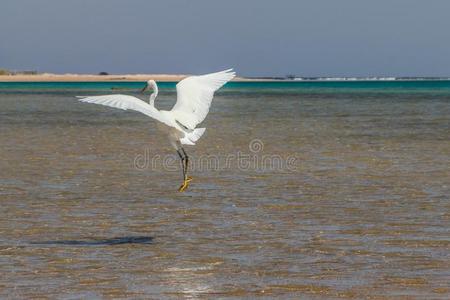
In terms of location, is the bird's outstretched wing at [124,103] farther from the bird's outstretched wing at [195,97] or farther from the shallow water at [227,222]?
the shallow water at [227,222]

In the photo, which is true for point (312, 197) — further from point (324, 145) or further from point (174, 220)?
point (324, 145)

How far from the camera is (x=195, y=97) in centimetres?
1398

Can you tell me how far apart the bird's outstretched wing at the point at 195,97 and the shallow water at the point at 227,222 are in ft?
4.52

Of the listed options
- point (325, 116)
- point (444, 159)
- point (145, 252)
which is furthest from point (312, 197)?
point (325, 116)

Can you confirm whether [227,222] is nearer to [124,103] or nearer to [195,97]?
[195,97]

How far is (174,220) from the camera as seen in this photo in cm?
1327

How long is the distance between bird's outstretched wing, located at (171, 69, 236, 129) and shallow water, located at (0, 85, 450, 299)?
138cm

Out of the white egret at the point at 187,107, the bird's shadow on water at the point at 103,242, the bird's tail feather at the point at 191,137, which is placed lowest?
the bird's shadow on water at the point at 103,242

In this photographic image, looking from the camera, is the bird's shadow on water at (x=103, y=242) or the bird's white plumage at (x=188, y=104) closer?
the bird's shadow on water at (x=103, y=242)

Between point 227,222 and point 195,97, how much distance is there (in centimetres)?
202

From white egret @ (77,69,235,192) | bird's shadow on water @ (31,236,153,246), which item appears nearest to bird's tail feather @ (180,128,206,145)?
white egret @ (77,69,235,192)

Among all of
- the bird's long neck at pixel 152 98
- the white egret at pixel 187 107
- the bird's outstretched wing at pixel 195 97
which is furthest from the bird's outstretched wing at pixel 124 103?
the bird's long neck at pixel 152 98

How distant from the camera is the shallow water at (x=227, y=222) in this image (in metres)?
9.46

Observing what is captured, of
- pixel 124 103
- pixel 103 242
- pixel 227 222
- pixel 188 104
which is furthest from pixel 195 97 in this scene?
pixel 103 242
